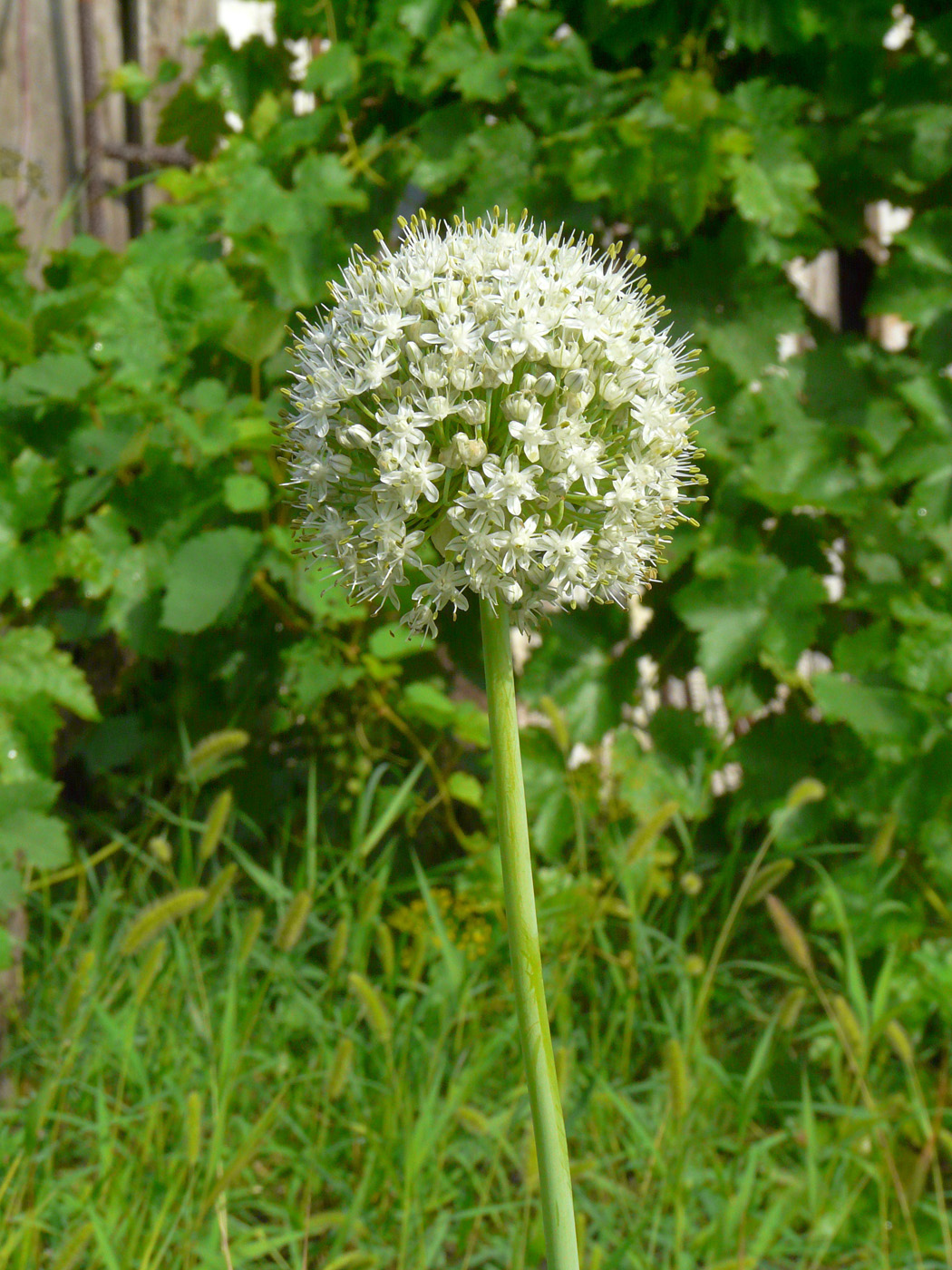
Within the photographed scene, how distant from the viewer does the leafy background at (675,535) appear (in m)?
2.17

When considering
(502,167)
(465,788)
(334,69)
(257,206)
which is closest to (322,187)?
(257,206)

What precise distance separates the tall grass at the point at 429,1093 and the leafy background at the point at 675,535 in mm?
183

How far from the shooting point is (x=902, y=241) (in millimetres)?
2316

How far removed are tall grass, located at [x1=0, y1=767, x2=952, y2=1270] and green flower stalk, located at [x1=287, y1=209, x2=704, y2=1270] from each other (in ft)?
1.94

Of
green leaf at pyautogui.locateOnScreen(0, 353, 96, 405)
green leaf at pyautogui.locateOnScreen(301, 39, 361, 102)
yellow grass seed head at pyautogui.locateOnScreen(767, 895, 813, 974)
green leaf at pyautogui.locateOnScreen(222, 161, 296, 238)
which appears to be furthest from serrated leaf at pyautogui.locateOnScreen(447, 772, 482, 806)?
green leaf at pyautogui.locateOnScreen(301, 39, 361, 102)

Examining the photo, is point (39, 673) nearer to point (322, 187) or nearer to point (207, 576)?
point (207, 576)

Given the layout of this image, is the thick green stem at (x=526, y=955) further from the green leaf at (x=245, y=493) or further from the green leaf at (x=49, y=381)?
the green leaf at (x=49, y=381)

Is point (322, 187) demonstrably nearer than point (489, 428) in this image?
No

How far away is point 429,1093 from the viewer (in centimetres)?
163

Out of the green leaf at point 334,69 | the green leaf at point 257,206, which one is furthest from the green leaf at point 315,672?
the green leaf at point 334,69

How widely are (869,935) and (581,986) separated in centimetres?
57

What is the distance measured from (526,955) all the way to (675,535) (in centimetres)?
148

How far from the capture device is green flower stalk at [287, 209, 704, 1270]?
916 millimetres

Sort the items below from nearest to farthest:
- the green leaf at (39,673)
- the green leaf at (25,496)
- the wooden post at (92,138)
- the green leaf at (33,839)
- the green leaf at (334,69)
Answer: the green leaf at (33,839) < the green leaf at (39,673) < the green leaf at (25,496) < the green leaf at (334,69) < the wooden post at (92,138)
